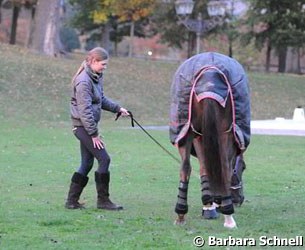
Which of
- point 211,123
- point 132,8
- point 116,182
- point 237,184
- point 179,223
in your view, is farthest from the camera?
point 132,8

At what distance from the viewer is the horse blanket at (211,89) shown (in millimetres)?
7656

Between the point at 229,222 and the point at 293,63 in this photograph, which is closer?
the point at 229,222

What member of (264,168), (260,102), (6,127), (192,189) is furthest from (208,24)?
(192,189)

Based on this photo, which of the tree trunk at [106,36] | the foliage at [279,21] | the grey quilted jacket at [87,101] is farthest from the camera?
the tree trunk at [106,36]

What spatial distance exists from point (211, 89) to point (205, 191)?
1200 millimetres

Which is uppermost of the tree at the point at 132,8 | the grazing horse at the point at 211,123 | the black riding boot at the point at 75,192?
the tree at the point at 132,8

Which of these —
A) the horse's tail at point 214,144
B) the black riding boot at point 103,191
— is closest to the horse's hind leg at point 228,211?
the horse's tail at point 214,144

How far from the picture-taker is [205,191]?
8.14 metres

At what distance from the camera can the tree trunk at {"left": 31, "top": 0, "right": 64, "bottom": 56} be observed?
116 ft

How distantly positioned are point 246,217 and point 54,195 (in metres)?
2.97

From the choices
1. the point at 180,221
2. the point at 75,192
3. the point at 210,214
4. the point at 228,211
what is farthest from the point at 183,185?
the point at 75,192

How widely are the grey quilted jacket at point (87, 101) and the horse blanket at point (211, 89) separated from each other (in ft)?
A: 3.60

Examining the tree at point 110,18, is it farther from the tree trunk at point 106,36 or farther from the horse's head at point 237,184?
the horse's head at point 237,184

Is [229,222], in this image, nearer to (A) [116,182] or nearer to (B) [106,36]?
(A) [116,182]
